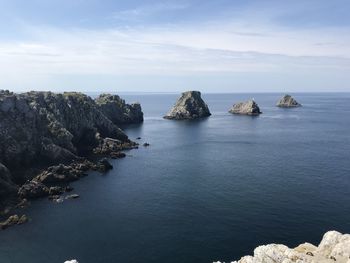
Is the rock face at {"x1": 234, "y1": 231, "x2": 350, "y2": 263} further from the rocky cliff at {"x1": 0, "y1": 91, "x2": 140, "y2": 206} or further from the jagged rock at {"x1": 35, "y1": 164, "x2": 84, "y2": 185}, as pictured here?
the jagged rock at {"x1": 35, "y1": 164, "x2": 84, "y2": 185}

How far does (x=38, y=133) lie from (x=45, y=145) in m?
5.86

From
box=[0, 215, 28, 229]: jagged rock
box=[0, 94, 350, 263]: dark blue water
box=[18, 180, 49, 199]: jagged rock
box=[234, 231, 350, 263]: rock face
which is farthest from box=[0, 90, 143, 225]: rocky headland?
box=[234, 231, 350, 263]: rock face

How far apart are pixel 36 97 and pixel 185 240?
102m

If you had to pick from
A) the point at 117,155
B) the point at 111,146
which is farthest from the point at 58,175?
the point at 111,146

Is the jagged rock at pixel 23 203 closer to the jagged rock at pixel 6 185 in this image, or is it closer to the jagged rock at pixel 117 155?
the jagged rock at pixel 6 185

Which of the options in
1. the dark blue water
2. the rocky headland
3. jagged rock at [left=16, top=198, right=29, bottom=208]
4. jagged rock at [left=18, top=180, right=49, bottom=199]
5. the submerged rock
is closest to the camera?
the dark blue water

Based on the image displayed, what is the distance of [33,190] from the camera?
104 meters

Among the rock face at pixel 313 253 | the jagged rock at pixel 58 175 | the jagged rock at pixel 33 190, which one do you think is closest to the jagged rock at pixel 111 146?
the jagged rock at pixel 58 175

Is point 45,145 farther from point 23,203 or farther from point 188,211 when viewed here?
point 188,211

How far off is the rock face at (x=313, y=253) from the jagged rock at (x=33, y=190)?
232ft

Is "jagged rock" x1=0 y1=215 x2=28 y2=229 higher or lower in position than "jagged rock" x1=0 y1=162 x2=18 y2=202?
lower

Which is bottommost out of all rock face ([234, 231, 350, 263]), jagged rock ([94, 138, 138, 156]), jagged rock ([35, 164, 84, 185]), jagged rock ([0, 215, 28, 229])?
jagged rock ([0, 215, 28, 229])

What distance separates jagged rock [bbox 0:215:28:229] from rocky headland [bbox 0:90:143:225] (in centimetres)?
1048

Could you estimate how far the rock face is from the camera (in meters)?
46.8
